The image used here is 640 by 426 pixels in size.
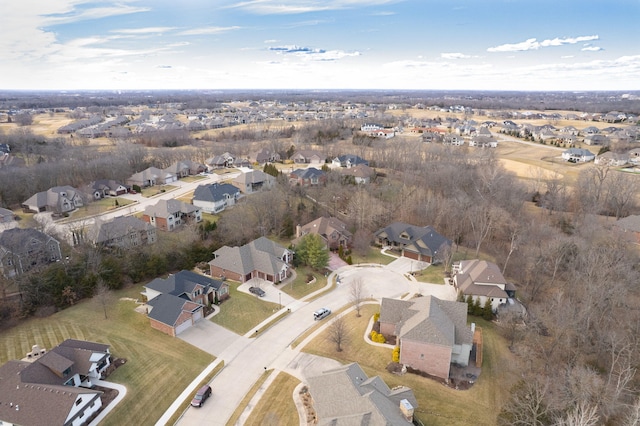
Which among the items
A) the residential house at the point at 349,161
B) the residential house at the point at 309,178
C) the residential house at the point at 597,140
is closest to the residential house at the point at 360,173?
the residential house at the point at 309,178

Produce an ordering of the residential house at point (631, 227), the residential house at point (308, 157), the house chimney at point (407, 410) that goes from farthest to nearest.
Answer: the residential house at point (308, 157) → the residential house at point (631, 227) → the house chimney at point (407, 410)

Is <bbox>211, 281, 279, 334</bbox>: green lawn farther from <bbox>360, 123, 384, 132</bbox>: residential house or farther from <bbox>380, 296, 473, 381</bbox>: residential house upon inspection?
<bbox>360, 123, 384, 132</bbox>: residential house

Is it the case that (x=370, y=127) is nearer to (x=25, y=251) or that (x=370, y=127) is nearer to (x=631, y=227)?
(x=631, y=227)

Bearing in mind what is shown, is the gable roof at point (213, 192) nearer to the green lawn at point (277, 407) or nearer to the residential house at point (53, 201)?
the residential house at point (53, 201)

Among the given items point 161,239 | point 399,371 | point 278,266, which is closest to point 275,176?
point 161,239

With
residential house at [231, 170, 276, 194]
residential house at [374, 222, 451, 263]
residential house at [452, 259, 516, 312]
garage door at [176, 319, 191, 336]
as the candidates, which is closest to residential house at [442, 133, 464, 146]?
residential house at [231, 170, 276, 194]

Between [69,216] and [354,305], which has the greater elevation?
[69,216]

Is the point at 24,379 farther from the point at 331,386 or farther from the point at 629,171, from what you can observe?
the point at 629,171
